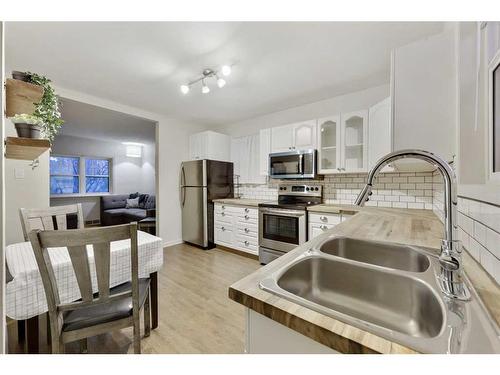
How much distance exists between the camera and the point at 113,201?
19.6ft

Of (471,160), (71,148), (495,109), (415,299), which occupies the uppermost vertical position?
(71,148)

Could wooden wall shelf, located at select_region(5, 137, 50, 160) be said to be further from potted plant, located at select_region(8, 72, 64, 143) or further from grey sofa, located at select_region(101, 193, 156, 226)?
grey sofa, located at select_region(101, 193, 156, 226)

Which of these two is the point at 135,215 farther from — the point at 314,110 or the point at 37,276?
the point at 314,110

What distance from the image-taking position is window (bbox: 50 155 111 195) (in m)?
5.57

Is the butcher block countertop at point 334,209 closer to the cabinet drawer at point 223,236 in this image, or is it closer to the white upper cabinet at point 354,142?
the white upper cabinet at point 354,142

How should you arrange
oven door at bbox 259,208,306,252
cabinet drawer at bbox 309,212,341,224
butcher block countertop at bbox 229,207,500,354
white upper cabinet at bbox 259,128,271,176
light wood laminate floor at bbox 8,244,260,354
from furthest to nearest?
white upper cabinet at bbox 259,128,271,176
oven door at bbox 259,208,306,252
cabinet drawer at bbox 309,212,341,224
light wood laminate floor at bbox 8,244,260,354
butcher block countertop at bbox 229,207,500,354

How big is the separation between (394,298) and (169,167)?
3829 millimetres

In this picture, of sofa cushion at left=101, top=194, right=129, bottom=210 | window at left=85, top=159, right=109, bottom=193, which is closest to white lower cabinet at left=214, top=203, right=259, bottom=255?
sofa cushion at left=101, top=194, right=129, bottom=210

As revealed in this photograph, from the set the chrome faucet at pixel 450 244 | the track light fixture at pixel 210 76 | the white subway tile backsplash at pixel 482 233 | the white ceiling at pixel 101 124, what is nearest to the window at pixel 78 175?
the white ceiling at pixel 101 124

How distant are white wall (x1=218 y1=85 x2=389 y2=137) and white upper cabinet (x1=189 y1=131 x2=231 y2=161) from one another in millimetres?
334

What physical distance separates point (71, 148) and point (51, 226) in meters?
5.29

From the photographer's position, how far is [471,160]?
0.78 m
